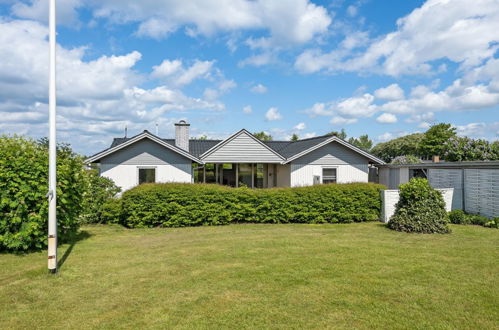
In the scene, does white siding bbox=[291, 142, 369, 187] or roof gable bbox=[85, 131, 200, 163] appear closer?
roof gable bbox=[85, 131, 200, 163]

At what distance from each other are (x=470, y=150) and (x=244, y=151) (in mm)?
20175

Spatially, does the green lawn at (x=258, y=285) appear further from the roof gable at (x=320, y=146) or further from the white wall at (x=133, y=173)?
the roof gable at (x=320, y=146)

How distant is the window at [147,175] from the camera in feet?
60.2

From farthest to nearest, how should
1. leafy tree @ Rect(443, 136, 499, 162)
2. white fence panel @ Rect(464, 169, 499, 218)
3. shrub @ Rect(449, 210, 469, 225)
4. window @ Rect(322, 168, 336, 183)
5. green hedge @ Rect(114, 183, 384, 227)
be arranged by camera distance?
leafy tree @ Rect(443, 136, 499, 162) → window @ Rect(322, 168, 336, 183) → white fence panel @ Rect(464, 169, 499, 218) → shrub @ Rect(449, 210, 469, 225) → green hedge @ Rect(114, 183, 384, 227)

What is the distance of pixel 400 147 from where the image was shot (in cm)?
5847

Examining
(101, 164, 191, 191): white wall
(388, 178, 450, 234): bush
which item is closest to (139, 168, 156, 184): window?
(101, 164, 191, 191): white wall

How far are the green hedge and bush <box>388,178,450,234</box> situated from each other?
8.69ft

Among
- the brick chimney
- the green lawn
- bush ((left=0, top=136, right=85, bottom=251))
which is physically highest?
the brick chimney

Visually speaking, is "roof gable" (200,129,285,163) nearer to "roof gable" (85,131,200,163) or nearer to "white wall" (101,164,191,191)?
"roof gable" (85,131,200,163)

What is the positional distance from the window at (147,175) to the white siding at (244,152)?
12.2ft

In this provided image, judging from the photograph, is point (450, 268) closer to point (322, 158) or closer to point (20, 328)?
point (20, 328)

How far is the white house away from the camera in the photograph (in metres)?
18.0

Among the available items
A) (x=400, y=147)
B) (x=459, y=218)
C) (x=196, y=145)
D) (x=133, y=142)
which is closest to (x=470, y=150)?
(x=459, y=218)

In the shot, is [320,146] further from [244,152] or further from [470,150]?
[470,150]
